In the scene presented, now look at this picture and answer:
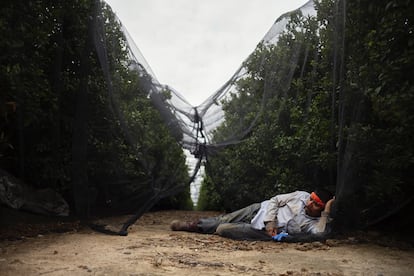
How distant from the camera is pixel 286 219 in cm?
411

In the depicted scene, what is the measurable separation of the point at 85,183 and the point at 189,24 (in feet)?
6.73

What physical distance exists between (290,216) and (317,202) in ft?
1.00

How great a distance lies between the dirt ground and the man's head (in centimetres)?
32

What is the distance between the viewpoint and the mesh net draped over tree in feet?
11.0

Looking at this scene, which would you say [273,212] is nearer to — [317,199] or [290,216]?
[290,216]

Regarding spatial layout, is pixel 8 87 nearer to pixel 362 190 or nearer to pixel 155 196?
pixel 155 196

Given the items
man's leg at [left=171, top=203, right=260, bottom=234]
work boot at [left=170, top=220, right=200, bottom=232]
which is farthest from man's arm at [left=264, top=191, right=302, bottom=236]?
work boot at [left=170, top=220, right=200, bottom=232]

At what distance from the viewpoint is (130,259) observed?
9.39 ft

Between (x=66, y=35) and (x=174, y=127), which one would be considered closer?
(x=66, y=35)

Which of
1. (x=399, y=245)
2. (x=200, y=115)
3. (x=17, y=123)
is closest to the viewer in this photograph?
(x=399, y=245)

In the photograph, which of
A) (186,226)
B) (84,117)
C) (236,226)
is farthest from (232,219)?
(84,117)

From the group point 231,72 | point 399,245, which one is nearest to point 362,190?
point 399,245

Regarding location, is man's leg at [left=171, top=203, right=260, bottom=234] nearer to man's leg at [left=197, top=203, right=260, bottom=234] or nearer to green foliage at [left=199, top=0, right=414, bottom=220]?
man's leg at [left=197, top=203, right=260, bottom=234]

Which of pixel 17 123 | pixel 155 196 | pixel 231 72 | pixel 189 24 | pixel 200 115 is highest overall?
pixel 189 24
